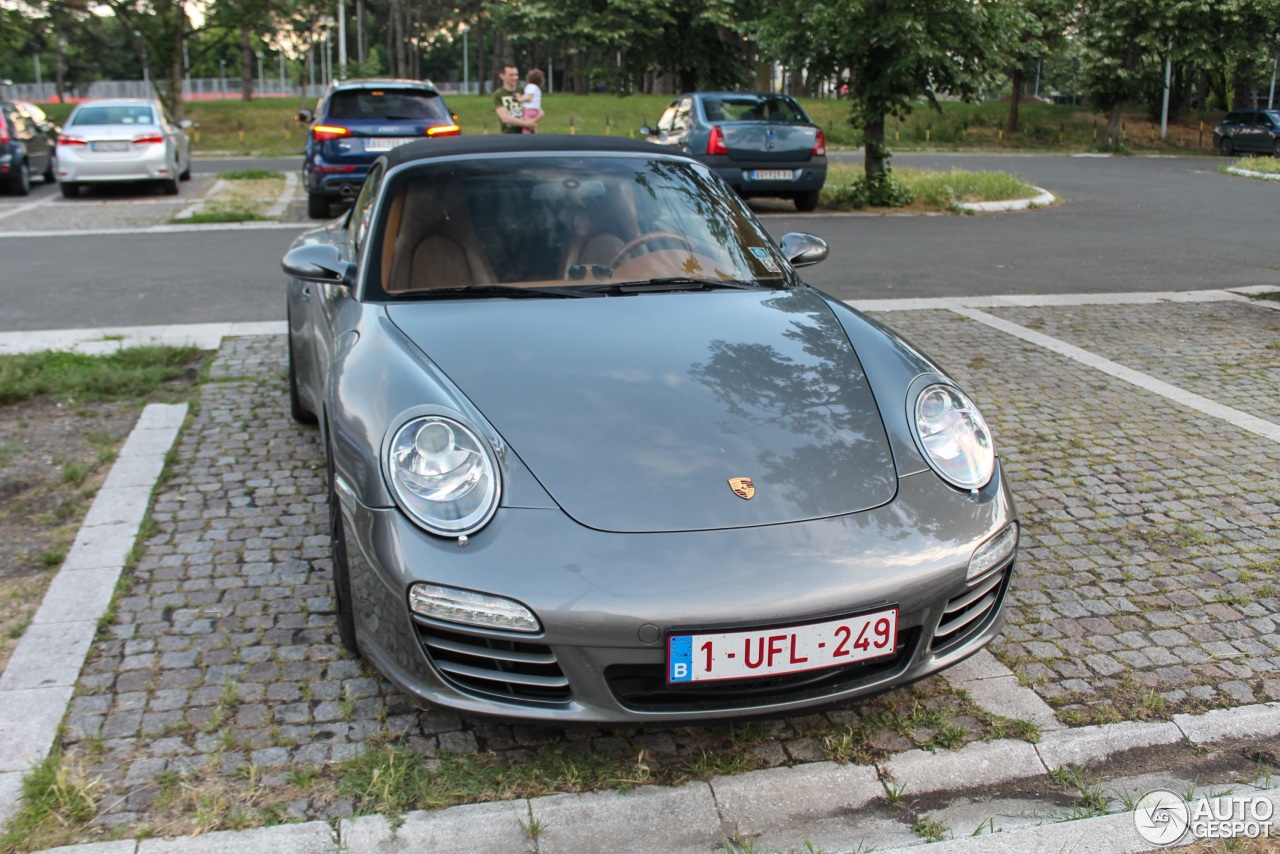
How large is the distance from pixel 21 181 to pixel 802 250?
15.9 meters

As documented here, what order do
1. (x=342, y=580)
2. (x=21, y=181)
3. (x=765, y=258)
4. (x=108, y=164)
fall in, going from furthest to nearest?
(x=21, y=181), (x=108, y=164), (x=765, y=258), (x=342, y=580)

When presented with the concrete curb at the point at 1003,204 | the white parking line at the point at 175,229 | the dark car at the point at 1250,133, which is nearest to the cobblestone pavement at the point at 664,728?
the white parking line at the point at 175,229

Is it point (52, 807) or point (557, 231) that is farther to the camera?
point (557, 231)

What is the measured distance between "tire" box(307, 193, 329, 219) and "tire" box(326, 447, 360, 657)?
11052mm

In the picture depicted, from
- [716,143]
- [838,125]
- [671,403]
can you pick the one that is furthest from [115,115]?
[838,125]

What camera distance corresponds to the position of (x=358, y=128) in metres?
13.1

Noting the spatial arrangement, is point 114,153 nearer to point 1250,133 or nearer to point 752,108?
point 752,108

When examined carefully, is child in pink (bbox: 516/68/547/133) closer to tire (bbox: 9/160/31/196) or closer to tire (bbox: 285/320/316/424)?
tire (bbox: 9/160/31/196)

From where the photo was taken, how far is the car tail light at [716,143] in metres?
13.9

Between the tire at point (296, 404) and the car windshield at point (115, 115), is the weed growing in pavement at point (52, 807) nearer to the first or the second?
the tire at point (296, 404)

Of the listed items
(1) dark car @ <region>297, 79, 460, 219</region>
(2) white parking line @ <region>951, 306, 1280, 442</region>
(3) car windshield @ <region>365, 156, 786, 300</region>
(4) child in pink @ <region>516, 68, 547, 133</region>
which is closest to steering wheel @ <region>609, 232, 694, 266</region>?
(3) car windshield @ <region>365, 156, 786, 300</region>

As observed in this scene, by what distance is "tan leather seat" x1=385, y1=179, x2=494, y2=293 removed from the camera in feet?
12.1

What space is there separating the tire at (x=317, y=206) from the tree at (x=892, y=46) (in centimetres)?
628

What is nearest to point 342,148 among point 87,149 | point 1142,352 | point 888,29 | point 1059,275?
point 87,149
